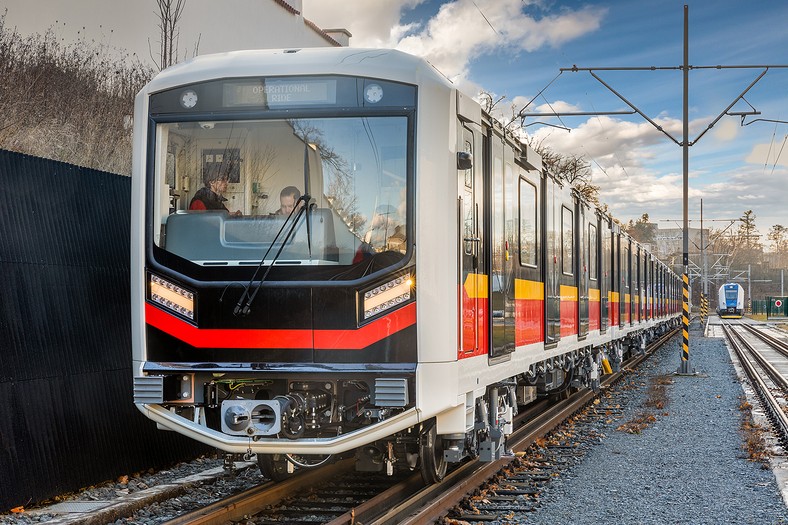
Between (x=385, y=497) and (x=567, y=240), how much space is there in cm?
600

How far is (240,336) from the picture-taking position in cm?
668

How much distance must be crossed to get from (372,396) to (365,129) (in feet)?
5.89

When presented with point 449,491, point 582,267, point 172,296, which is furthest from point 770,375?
point 172,296

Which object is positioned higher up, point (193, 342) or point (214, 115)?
point (214, 115)

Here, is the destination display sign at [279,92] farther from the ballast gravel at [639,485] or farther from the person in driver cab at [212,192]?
the ballast gravel at [639,485]

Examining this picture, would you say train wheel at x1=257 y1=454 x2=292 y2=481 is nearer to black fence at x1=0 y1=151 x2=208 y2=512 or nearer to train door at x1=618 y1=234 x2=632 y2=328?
black fence at x1=0 y1=151 x2=208 y2=512

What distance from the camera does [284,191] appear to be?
6.79 meters

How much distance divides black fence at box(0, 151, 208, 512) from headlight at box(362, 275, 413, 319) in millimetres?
2739

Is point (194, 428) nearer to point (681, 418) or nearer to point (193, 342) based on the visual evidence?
point (193, 342)

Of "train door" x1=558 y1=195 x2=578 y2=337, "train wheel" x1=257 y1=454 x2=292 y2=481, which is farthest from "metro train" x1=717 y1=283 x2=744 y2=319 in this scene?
"train wheel" x1=257 y1=454 x2=292 y2=481

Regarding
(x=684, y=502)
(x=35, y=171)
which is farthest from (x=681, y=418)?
(x=35, y=171)

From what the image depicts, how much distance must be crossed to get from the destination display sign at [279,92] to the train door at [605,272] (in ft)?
34.0

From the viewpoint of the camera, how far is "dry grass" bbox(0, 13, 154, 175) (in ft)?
45.6

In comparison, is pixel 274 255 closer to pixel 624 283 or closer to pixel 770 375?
pixel 624 283
